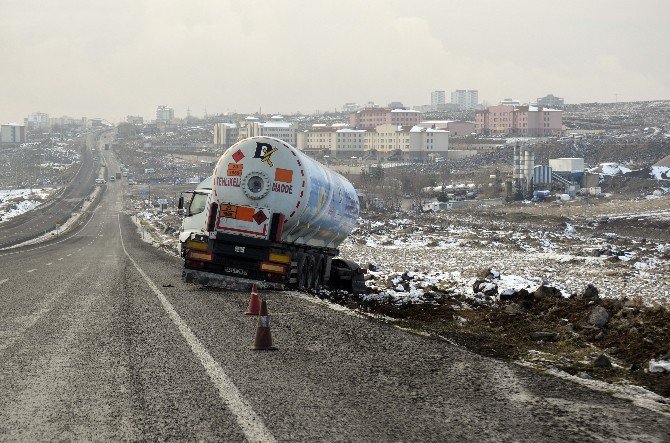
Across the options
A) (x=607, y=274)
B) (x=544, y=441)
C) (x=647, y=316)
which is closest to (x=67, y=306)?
(x=647, y=316)

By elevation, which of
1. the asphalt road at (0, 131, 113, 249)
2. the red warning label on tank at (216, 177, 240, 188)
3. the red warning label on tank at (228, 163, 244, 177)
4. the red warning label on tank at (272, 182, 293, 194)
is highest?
the red warning label on tank at (228, 163, 244, 177)

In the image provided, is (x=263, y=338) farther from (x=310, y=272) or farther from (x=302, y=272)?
(x=310, y=272)

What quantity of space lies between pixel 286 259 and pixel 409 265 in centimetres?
1625

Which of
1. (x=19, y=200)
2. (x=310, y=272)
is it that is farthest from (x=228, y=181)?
(x=19, y=200)

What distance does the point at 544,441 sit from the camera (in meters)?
6.25

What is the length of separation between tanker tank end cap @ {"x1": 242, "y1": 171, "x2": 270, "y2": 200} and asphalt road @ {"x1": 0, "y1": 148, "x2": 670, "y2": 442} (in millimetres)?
6434

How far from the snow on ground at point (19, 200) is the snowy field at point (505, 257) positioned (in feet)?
189

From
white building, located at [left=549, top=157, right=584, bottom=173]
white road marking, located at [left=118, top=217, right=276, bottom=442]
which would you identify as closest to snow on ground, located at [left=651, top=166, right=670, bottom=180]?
white building, located at [left=549, top=157, right=584, bottom=173]

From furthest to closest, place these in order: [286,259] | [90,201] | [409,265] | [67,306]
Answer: [90,201]
[409,265]
[286,259]
[67,306]

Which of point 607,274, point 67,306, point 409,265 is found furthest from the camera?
point 409,265

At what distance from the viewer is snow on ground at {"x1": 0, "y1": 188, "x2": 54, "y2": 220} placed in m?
113

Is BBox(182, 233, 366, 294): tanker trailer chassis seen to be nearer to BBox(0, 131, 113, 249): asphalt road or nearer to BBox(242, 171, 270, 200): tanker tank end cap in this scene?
BBox(242, 171, 270, 200): tanker tank end cap

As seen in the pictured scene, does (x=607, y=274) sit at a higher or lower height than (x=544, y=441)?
lower

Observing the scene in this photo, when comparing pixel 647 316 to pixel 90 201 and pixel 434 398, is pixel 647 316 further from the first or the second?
pixel 90 201
